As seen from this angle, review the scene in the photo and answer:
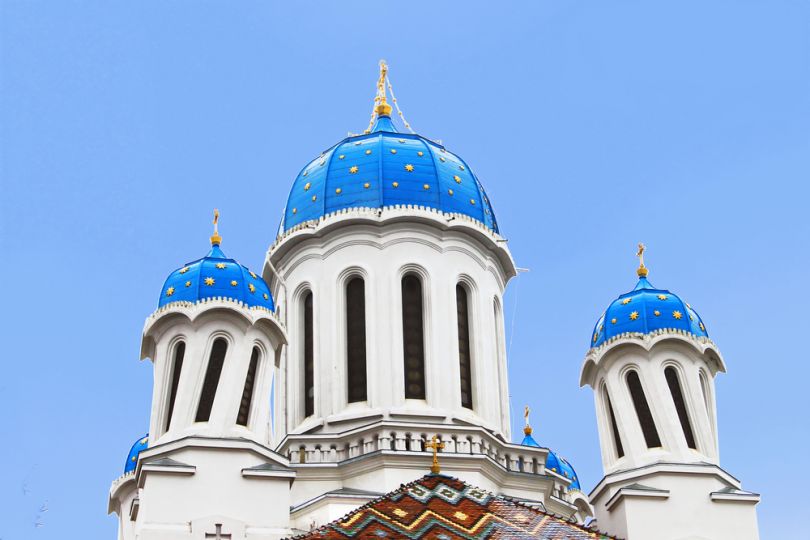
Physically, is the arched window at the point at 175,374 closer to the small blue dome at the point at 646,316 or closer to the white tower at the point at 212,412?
the white tower at the point at 212,412

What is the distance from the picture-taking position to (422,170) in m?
42.6

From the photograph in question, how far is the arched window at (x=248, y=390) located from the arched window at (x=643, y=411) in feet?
27.3

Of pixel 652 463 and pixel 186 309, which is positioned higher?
pixel 186 309

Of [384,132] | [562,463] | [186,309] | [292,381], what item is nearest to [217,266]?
[186,309]

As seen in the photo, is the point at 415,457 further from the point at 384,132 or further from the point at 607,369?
the point at 384,132

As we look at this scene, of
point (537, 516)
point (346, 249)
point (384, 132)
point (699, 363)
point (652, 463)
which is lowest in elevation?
point (537, 516)

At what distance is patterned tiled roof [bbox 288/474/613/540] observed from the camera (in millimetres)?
31281

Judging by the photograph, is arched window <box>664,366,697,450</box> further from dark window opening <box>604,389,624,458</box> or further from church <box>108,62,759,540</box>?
dark window opening <box>604,389,624,458</box>

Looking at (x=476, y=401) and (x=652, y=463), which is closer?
(x=652, y=463)

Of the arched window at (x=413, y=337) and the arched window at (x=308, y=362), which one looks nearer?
the arched window at (x=413, y=337)

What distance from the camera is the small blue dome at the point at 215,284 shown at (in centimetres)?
3666

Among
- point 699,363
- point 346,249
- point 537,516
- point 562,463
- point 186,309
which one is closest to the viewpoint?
point 537,516

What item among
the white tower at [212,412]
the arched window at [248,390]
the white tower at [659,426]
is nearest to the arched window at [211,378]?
the white tower at [212,412]

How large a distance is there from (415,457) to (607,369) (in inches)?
194
